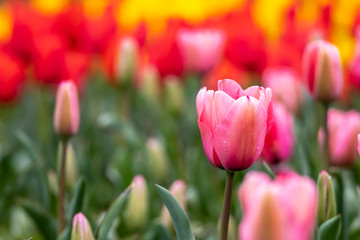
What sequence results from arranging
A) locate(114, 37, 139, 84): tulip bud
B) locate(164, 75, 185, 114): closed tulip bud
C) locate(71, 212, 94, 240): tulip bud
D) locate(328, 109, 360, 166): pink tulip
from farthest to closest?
locate(164, 75, 185, 114): closed tulip bud, locate(114, 37, 139, 84): tulip bud, locate(328, 109, 360, 166): pink tulip, locate(71, 212, 94, 240): tulip bud

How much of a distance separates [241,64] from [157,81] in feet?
1.26

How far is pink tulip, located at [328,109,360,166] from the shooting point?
1015 mm

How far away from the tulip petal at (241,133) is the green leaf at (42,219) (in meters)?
0.45

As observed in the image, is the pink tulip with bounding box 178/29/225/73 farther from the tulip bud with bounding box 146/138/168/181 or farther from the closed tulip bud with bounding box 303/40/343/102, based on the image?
the closed tulip bud with bounding box 303/40/343/102

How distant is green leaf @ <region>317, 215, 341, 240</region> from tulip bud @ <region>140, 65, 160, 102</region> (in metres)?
1.20

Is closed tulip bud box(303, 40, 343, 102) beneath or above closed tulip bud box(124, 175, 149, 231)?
above

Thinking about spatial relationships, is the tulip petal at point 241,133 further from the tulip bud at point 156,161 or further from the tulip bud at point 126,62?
the tulip bud at point 126,62

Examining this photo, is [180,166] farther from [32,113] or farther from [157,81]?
[32,113]

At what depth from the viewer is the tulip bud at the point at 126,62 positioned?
4.73ft

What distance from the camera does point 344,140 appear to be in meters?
1.02

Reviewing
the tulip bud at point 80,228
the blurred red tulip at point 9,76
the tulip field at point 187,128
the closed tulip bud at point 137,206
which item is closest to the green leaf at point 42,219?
the tulip field at point 187,128

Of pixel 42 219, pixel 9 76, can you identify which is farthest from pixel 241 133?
pixel 9 76

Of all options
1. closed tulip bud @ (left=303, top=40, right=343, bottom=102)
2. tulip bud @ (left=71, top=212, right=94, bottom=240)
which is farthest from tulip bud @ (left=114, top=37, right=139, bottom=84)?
tulip bud @ (left=71, top=212, right=94, bottom=240)

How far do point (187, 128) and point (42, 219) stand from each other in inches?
34.6
